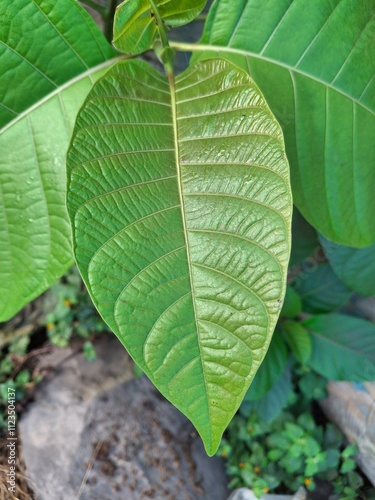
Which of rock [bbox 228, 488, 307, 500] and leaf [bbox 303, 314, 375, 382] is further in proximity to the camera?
rock [bbox 228, 488, 307, 500]

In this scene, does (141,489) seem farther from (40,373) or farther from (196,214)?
(196,214)

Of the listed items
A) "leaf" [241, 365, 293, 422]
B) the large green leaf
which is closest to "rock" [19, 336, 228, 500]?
"leaf" [241, 365, 293, 422]

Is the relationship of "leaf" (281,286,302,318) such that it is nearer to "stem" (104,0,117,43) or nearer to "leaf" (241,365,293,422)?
"leaf" (241,365,293,422)

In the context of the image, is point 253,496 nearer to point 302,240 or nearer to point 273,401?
point 273,401

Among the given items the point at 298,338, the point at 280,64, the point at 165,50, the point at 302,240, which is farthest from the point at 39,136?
the point at 298,338

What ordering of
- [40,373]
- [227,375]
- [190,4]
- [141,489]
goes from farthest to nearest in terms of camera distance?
[40,373] → [141,489] → [190,4] → [227,375]

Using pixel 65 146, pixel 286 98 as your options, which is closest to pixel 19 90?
pixel 65 146
